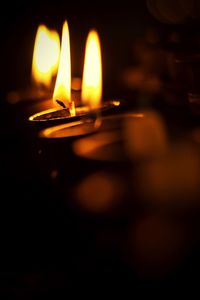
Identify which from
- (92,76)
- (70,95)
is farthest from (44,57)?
(70,95)

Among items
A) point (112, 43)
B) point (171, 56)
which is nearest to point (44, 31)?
point (171, 56)

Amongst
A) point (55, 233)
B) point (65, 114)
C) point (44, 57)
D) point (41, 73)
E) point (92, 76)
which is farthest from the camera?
point (44, 57)

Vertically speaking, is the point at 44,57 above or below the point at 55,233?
above

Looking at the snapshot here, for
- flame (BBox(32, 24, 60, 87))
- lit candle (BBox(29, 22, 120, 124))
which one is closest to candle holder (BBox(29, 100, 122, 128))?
lit candle (BBox(29, 22, 120, 124))

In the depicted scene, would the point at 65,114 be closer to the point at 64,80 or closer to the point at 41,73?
the point at 64,80

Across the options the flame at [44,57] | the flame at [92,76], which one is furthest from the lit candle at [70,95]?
the flame at [44,57]

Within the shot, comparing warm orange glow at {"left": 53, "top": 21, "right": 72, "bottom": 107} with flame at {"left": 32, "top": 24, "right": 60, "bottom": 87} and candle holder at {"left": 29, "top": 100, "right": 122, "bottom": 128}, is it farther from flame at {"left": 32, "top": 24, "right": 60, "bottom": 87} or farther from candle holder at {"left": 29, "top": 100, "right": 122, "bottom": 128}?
flame at {"left": 32, "top": 24, "right": 60, "bottom": 87}

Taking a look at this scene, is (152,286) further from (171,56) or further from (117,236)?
(171,56)
